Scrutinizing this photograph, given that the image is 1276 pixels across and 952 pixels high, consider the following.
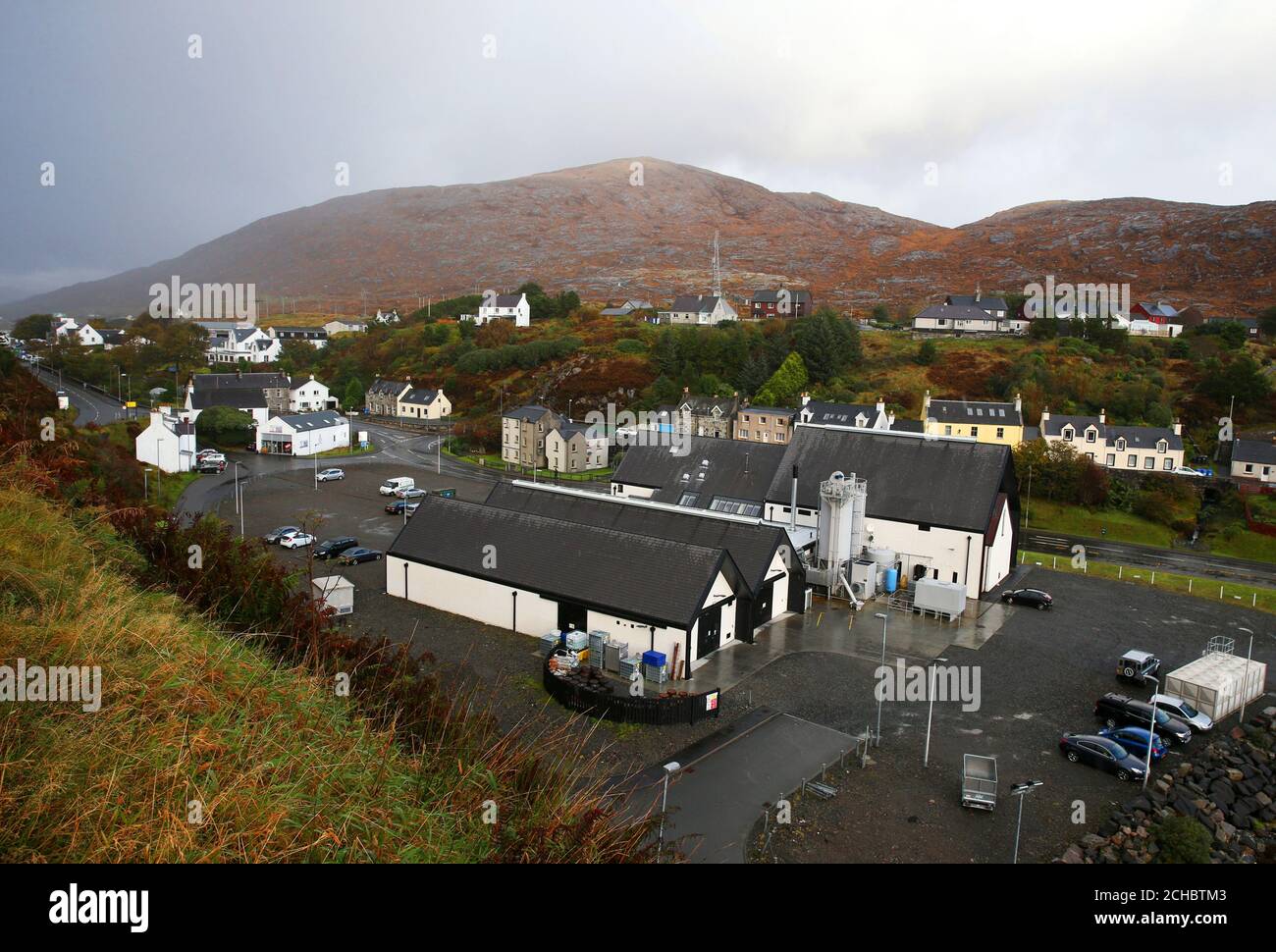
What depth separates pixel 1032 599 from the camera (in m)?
24.4

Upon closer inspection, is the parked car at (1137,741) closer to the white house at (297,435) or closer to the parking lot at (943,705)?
the parking lot at (943,705)

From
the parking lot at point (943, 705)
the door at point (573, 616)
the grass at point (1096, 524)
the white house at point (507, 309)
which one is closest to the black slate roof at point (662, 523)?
the parking lot at point (943, 705)

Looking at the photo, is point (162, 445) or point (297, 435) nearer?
point (162, 445)

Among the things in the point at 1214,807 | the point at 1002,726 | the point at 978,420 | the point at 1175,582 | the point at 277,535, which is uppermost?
the point at 978,420

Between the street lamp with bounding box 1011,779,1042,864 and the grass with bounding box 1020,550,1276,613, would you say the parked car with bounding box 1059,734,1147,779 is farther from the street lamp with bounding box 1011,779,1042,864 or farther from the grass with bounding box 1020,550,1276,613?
the grass with bounding box 1020,550,1276,613

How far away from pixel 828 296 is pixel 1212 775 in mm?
115552

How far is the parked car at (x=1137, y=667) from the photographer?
18641mm

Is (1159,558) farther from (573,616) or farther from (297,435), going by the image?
(297,435)

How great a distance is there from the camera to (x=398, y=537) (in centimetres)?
2362

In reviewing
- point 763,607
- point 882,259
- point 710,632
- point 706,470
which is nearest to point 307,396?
point 706,470

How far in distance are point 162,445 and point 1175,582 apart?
151 feet

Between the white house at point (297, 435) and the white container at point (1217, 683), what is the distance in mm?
46795
